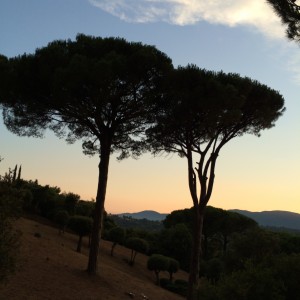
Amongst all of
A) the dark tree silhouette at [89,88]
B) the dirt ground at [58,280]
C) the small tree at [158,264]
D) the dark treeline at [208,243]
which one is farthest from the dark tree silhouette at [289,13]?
the small tree at [158,264]

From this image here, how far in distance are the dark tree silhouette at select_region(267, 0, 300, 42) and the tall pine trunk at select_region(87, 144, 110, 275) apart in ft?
42.4

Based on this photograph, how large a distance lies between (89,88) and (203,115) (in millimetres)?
5392

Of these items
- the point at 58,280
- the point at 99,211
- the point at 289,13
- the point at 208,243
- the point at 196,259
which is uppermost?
the point at 289,13

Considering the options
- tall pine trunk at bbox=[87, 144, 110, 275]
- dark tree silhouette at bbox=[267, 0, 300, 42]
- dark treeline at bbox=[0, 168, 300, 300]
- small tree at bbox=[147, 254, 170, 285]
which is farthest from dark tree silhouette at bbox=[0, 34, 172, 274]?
small tree at bbox=[147, 254, 170, 285]

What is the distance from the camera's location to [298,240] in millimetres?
42031

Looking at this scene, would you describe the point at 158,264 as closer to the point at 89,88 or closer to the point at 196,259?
the point at 196,259

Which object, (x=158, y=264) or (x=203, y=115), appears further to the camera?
(x=158, y=264)

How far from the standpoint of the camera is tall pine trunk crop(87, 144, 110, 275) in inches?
797

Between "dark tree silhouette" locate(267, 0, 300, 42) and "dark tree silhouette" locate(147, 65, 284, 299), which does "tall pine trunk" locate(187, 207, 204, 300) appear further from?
"dark tree silhouette" locate(267, 0, 300, 42)

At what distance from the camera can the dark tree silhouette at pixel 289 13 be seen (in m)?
9.26

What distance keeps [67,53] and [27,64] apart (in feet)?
6.22

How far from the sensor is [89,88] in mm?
18375

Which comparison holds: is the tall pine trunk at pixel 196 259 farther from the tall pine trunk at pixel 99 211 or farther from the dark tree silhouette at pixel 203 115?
the tall pine trunk at pixel 99 211

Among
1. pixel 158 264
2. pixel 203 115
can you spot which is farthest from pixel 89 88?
pixel 158 264
